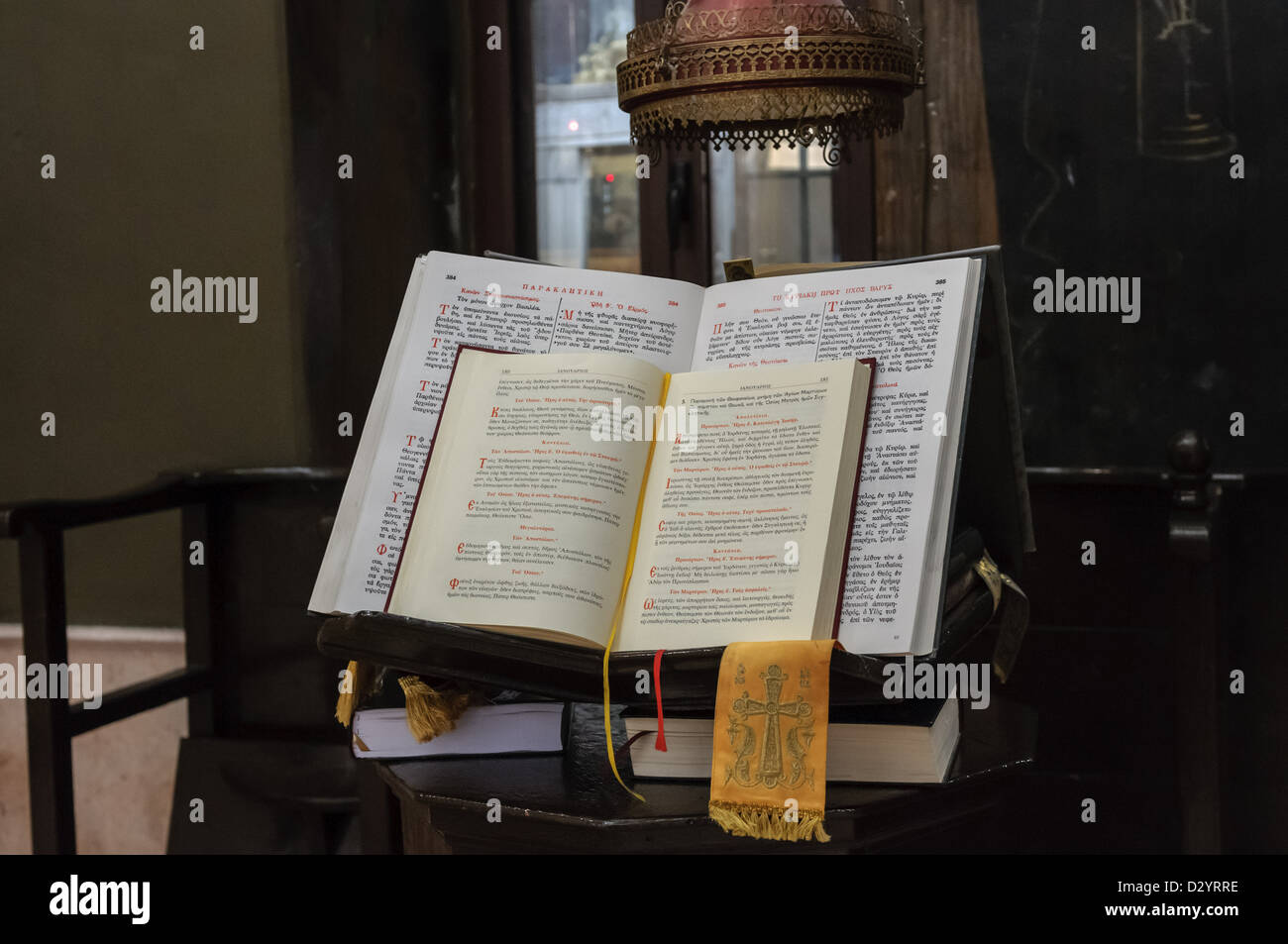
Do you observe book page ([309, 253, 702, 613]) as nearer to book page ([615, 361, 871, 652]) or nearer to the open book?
the open book

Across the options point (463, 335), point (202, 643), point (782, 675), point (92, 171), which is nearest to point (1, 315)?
point (92, 171)

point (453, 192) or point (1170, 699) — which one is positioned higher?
point (453, 192)

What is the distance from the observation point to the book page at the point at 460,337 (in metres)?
1.18

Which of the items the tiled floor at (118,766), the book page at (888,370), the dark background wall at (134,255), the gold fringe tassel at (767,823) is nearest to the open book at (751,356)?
the book page at (888,370)

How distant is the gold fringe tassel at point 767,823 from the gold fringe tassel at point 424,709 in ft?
0.93

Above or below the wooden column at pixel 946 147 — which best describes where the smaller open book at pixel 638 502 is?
below

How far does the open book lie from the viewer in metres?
1.07

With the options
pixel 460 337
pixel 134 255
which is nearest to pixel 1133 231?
pixel 460 337

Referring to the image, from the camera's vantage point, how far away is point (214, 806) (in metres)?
2.90

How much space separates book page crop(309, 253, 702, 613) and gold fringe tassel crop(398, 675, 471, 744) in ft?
0.36

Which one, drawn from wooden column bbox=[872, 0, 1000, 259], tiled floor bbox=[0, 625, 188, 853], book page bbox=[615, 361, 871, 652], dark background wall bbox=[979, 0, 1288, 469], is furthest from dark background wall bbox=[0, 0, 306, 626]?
book page bbox=[615, 361, 871, 652]

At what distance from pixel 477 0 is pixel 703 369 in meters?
2.06

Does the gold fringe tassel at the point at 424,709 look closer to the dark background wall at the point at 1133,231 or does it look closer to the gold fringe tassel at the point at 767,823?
the gold fringe tassel at the point at 767,823

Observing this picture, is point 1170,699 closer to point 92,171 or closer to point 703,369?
point 703,369
